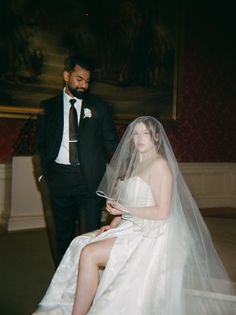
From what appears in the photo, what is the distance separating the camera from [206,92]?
811 cm

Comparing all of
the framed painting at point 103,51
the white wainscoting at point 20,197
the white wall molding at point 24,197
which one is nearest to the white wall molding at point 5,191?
the white wainscoting at point 20,197

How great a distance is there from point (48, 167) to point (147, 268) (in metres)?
1.18

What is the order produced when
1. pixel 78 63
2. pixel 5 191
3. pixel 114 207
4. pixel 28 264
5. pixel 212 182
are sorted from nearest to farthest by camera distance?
pixel 114 207 < pixel 78 63 < pixel 28 264 < pixel 5 191 < pixel 212 182

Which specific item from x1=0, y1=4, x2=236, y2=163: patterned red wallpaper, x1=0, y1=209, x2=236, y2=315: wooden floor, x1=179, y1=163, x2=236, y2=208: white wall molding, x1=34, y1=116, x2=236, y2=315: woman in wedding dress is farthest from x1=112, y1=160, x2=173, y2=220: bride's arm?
x1=179, y1=163, x2=236, y2=208: white wall molding

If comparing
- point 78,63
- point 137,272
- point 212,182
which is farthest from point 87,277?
point 212,182

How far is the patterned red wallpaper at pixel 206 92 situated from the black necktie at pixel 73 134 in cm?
450

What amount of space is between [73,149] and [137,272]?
111 centimetres

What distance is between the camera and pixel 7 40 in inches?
231

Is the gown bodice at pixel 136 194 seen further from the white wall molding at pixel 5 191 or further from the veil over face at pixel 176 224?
the white wall molding at pixel 5 191

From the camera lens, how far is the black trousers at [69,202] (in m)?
3.26

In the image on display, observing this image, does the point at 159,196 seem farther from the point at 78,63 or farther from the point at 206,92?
the point at 206,92

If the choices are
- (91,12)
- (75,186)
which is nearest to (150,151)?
(75,186)

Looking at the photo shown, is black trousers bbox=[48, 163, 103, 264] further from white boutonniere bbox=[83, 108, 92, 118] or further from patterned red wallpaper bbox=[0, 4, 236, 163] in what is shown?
patterned red wallpaper bbox=[0, 4, 236, 163]

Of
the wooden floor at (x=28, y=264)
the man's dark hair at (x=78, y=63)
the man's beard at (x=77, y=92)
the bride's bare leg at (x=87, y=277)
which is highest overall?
the man's dark hair at (x=78, y=63)
